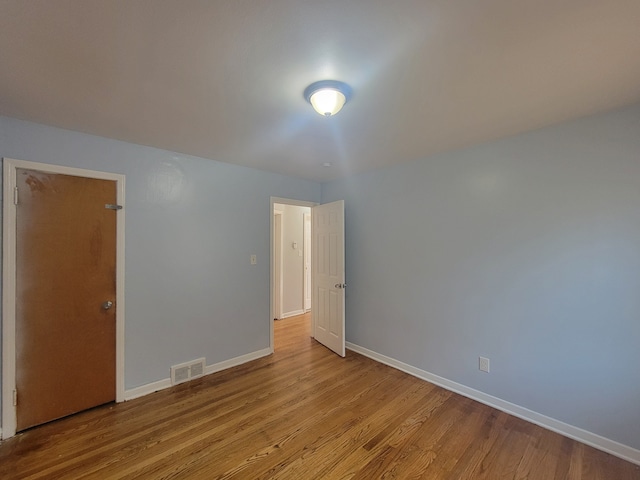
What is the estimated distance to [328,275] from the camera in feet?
12.5

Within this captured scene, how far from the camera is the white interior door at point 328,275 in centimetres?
354

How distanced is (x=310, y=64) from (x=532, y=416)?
10.2 feet

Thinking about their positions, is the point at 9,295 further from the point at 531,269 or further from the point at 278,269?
the point at 531,269

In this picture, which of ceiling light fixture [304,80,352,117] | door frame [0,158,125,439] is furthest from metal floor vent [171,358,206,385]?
ceiling light fixture [304,80,352,117]

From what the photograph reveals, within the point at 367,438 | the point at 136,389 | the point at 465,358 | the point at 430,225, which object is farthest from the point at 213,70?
the point at 465,358

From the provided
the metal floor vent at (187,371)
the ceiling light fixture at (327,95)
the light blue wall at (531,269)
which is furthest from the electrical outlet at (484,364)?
the metal floor vent at (187,371)

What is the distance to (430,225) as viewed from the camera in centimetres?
291

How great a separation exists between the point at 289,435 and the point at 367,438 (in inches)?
23.0

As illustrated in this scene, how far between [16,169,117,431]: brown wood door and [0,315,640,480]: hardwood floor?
0.23 m

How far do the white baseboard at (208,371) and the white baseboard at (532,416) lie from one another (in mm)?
1619

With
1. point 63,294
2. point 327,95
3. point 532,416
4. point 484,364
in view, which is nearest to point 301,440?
point 484,364

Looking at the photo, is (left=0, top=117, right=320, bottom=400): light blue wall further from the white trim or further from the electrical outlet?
the electrical outlet

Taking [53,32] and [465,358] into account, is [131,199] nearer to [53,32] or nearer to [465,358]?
[53,32]

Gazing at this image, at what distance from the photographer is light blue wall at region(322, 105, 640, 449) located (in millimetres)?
1895
